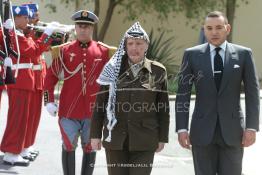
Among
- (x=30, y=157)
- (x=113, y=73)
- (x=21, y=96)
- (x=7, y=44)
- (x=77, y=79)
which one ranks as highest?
(x=7, y=44)

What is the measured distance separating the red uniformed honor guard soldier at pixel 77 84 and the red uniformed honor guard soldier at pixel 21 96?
1.03 metres

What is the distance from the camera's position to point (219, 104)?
446 cm

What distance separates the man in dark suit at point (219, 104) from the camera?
4.45m

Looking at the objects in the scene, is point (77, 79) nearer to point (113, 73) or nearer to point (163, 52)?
point (113, 73)

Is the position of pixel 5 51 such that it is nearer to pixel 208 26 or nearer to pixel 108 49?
pixel 108 49

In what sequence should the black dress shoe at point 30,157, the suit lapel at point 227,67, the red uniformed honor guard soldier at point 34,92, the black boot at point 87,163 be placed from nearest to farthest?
1. the suit lapel at point 227,67
2. the black boot at point 87,163
3. the red uniformed honor guard soldier at point 34,92
4. the black dress shoe at point 30,157

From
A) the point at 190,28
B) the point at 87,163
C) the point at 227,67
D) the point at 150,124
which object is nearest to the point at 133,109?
the point at 150,124

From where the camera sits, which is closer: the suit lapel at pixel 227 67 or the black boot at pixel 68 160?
the suit lapel at pixel 227 67

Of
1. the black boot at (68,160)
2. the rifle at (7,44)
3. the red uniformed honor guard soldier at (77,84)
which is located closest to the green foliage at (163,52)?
the rifle at (7,44)

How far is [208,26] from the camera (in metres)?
4.50

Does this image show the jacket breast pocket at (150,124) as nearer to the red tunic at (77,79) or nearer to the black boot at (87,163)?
the red tunic at (77,79)

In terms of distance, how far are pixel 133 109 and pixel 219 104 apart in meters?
0.66

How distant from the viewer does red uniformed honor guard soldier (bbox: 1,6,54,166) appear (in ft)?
→ 22.4

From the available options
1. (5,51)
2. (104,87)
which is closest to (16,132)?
(5,51)
